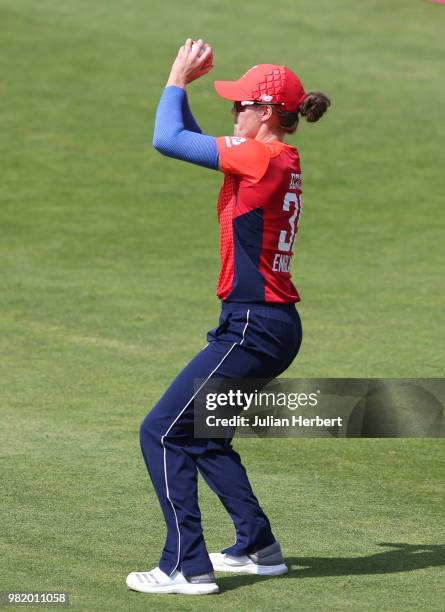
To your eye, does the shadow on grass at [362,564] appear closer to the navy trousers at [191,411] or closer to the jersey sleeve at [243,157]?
the navy trousers at [191,411]

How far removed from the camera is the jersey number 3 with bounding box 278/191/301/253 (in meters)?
6.32

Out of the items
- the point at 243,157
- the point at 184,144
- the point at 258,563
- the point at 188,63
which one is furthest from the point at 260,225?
the point at 258,563

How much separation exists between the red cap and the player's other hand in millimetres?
128

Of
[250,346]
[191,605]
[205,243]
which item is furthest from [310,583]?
[205,243]

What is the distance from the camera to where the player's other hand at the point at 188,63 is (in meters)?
6.36

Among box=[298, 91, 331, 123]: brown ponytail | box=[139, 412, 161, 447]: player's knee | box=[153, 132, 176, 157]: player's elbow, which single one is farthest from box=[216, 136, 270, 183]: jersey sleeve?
box=[139, 412, 161, 447]: player's knee

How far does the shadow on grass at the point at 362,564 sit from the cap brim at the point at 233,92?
2274 mm

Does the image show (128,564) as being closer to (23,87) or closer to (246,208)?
(246,208)

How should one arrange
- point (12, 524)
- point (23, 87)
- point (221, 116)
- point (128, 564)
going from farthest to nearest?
point (23, 87) < point (221, 116) < point (12, 524) < point (128, 564)

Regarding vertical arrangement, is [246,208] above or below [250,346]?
above

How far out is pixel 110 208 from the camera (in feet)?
62.1

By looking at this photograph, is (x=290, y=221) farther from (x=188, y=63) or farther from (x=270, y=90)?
(x=188, y=63)

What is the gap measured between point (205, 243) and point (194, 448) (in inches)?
430

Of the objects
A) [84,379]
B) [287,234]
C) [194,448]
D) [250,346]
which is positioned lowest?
[84,379]
